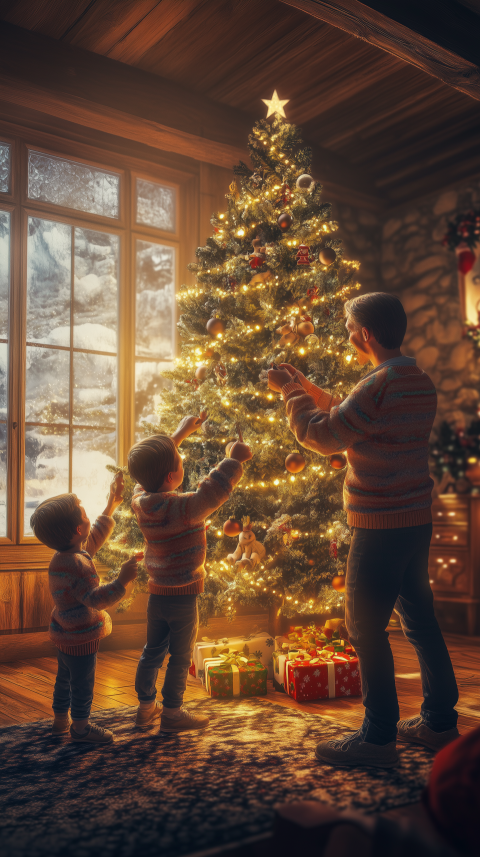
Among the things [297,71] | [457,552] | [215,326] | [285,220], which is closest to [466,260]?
[297,71]

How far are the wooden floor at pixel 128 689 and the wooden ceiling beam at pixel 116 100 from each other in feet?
9.64

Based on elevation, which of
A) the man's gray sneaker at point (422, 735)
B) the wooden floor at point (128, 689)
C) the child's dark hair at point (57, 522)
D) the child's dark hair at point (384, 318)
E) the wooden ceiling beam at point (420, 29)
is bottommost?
the wooden floor at point (128, 689)

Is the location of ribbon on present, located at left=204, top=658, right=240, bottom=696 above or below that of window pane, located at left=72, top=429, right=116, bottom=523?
below

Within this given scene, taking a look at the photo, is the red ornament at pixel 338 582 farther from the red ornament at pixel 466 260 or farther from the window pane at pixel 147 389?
the red ornament at pixel 466 260

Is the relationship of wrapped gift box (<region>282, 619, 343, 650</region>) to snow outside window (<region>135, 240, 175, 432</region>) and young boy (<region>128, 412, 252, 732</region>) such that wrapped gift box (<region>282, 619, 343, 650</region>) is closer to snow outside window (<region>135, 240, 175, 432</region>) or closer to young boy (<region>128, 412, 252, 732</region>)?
young boy (<region>128, 412, 252, 732</region>)

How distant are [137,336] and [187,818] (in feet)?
9.97

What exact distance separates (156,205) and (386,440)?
2.98 m

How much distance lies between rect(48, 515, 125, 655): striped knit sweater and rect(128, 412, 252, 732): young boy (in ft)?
0.55

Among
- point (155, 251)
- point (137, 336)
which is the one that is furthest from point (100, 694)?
point (155, 251)

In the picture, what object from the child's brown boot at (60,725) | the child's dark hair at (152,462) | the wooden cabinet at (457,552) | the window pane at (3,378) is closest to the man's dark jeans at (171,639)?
the child's brown boot at (60,725)

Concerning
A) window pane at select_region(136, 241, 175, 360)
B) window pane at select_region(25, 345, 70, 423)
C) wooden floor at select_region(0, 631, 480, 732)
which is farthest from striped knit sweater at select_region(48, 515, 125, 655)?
window pane at select_region(136, 241, 175, 360)

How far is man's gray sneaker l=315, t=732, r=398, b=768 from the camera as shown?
5.89ft

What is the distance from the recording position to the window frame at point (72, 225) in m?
3.59

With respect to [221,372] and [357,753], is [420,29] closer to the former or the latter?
[221,372]
